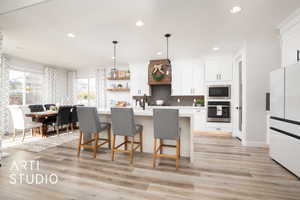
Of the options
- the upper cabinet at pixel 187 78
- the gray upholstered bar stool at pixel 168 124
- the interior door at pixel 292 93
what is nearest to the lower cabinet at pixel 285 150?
the interior door at pixel 292 93

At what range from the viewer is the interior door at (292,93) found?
2062 millimetres

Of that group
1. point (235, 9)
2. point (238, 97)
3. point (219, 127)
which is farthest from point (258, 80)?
point (235, 9)

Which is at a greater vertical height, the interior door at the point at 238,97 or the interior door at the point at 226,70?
the interior door at the point at 226,70

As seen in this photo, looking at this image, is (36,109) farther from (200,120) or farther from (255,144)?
(255,144)

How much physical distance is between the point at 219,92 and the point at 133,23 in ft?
11.2

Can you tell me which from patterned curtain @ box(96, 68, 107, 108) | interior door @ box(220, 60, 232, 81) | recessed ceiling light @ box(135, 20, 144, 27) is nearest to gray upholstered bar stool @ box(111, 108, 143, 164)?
recessed ceiling light @ box(135, 20, 144, 27)

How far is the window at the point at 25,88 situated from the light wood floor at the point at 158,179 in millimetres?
3101

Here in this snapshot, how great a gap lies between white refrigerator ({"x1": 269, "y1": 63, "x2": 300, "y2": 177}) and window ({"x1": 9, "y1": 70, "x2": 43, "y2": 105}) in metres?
7.46

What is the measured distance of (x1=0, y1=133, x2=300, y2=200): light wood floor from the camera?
175cm

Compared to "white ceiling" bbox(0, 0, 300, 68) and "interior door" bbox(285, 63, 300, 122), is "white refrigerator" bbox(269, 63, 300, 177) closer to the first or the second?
"interior door" bbox(285, 63, 300, 122)

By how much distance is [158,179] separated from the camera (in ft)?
6.88

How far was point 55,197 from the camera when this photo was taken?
172cm

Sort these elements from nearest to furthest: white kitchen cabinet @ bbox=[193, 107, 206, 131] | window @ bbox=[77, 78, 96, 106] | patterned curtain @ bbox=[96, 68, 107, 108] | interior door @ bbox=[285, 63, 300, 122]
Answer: interior door @ bbox=[285, 63, 300, 122] < white kitchen cabinet @ bbox=[193, 107, 206, 131] < patterned curtain @ bbox=[96, 68, 107, 108] < window @ bbox=[77, 78, 96, 106]

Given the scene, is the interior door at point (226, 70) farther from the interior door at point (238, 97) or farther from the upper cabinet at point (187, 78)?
the upper cabinet at point (187, 78)
